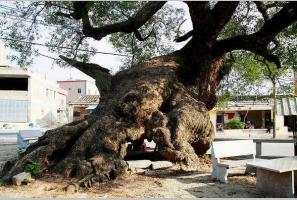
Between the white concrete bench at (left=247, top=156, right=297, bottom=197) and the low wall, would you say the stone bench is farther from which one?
the low wall

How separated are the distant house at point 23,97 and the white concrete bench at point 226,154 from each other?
28.5 m

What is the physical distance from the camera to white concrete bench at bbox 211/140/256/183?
7.73 meters

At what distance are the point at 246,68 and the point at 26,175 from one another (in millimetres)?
13224

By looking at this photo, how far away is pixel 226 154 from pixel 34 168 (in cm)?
406

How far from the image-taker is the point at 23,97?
122 ft

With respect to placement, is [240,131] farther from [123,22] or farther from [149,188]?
[149,188]

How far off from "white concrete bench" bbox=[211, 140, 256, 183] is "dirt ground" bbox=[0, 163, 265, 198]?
0.22 meters

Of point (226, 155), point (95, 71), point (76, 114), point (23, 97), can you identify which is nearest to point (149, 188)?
point (226, 155)

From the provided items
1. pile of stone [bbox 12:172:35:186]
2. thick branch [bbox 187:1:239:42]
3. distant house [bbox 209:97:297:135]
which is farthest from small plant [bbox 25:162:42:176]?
distant house [bbox 209:97:297:135]

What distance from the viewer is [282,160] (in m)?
7.07

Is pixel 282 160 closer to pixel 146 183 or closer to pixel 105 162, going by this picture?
pixel 146 183

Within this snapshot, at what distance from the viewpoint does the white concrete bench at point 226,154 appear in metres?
7.73

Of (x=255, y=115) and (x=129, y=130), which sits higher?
(x=129, y=130)

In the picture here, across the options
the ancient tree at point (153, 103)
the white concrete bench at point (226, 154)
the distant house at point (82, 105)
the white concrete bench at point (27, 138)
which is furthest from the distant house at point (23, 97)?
the white concrete bench at point (226, 154)
